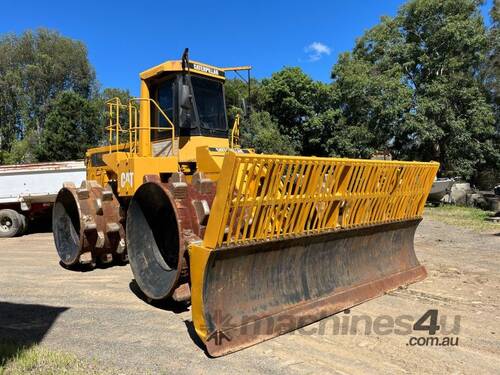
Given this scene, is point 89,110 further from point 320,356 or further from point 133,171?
point 320,356

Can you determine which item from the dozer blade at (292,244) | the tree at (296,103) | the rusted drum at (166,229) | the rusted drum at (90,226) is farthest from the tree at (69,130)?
the dozer blade at (292,244)

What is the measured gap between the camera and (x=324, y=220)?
15.8ft

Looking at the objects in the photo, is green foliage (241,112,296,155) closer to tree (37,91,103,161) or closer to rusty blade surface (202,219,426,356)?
tree (37,91,103,161)

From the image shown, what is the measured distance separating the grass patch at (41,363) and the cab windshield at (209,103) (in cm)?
372

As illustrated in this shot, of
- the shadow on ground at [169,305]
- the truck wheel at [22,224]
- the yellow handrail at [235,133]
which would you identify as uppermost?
the yellow handrail at [235,133]

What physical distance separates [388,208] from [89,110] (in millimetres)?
32121

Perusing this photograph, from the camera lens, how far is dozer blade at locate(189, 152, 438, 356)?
3.85m

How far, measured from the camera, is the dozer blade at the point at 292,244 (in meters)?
3.85

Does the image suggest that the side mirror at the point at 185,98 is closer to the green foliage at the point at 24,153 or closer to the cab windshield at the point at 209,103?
the cab windshield at the point at 209,103

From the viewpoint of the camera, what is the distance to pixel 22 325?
4.57 m

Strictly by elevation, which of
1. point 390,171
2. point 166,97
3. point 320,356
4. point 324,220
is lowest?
point 320,356

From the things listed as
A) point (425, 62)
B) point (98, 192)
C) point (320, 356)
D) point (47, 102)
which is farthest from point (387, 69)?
point (47, 102)

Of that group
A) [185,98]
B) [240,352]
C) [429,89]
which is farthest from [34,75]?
[240,352]

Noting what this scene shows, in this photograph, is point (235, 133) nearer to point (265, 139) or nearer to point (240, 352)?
point (240, 352)
